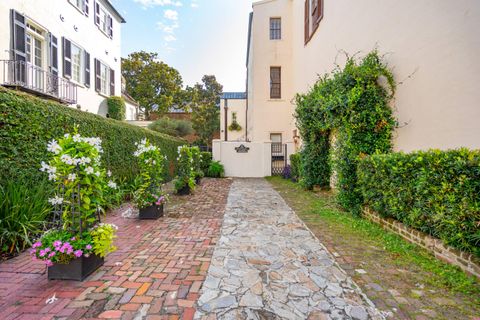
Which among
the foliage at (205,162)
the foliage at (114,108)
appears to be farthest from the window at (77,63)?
the foliage at (205,162)

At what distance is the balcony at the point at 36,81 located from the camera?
25.3 ft

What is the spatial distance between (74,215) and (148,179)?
98.3 inches

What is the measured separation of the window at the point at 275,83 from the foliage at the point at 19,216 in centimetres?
1342

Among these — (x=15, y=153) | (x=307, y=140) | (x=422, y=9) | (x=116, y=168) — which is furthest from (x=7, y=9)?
(x=422, y=9)

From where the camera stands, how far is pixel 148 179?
5180 mm

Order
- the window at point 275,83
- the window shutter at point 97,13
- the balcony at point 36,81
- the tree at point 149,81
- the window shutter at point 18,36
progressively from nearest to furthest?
1. the balcony at point 36,81
2. the window shutter at point 18,36
3. the window shutter at point 97,13
4. the window at point 275,83
5. the tree at point 149,81

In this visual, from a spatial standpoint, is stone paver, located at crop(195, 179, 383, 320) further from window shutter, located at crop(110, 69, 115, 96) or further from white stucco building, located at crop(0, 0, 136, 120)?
window shutter, located at crop(110, 69, 115, 96)

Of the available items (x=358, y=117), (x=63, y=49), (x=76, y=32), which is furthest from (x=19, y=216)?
(x=76, y=32)

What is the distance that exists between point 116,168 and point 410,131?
6.96 meters

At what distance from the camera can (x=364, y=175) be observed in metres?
5.00

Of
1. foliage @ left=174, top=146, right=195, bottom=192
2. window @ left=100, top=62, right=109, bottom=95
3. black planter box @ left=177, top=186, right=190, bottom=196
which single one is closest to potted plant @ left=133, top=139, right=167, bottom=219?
foliage @ left=174, top=146, right=195, bottom=192

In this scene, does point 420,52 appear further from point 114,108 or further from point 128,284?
point 114,108

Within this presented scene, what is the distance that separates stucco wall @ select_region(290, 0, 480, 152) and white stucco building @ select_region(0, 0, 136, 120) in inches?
414

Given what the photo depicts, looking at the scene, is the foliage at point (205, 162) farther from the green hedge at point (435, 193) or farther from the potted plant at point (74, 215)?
the potted plant at point (74, 215)
